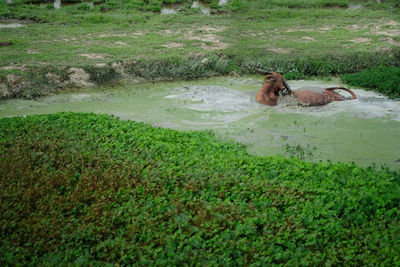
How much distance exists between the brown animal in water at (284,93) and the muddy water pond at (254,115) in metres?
0.16

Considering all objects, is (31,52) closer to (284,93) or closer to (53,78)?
(53,78)

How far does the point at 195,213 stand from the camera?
462cm

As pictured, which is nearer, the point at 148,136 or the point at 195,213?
the point at 195,213

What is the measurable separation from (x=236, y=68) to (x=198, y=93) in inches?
98.8

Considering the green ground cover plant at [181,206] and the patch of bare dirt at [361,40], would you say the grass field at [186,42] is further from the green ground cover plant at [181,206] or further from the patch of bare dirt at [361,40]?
the green ground cover plant at [181,206]

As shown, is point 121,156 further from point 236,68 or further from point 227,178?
point 236,68

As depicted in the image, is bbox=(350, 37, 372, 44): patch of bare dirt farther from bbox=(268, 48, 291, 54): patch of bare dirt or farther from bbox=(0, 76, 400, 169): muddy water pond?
bbox=(0, 76, 400, 169): muddy water pond

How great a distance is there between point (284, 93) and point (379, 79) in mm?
3098

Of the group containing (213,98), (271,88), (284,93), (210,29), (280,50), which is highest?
(210,29)

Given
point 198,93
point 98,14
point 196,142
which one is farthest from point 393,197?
point 98,14

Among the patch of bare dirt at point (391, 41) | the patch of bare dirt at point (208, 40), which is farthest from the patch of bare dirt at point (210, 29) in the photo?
the patch of bare dirt at point (391, 41)

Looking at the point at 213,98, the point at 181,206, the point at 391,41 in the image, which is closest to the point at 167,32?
the point at 213,98

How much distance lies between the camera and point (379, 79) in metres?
10.7

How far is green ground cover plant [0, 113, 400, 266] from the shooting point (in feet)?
13.0
